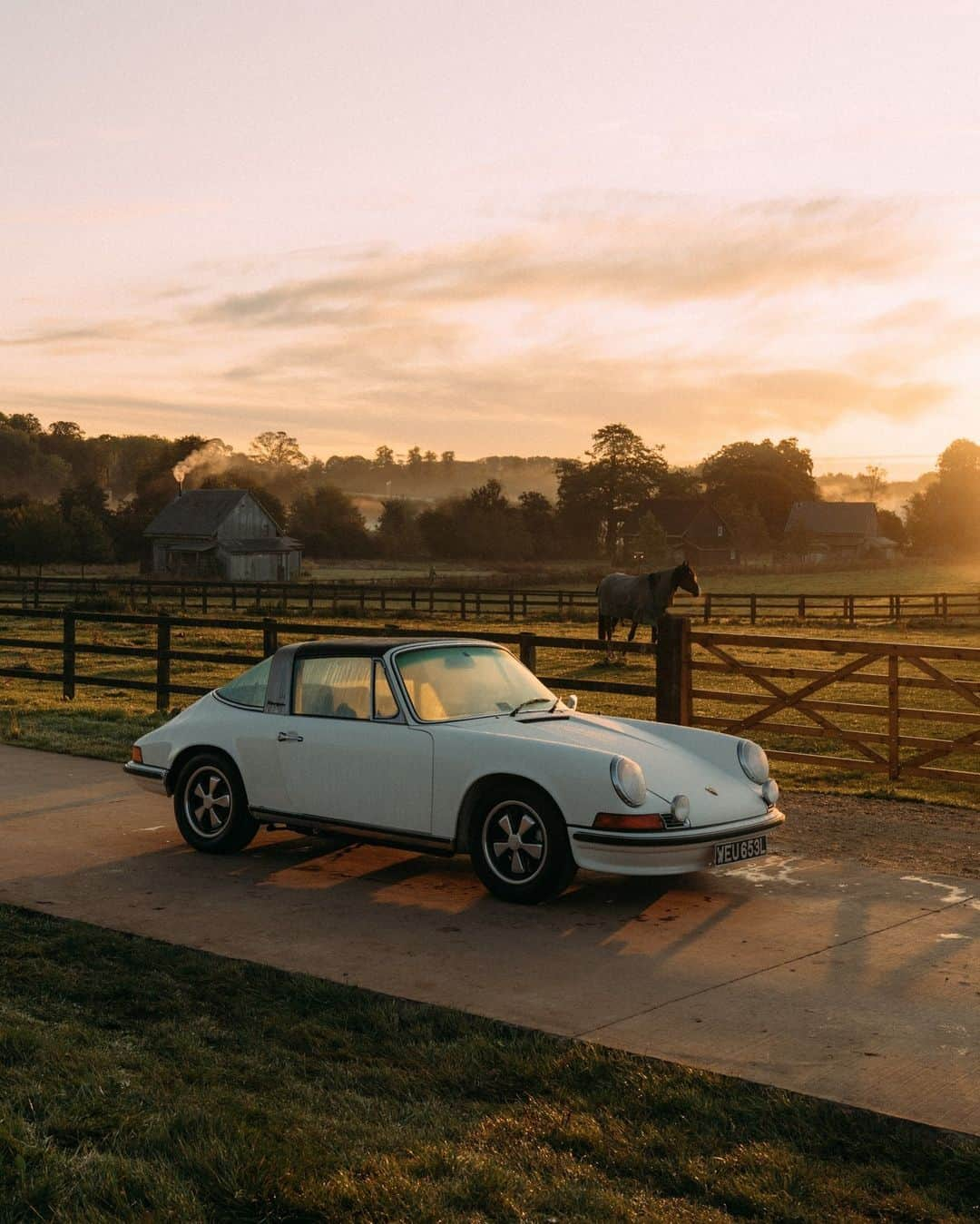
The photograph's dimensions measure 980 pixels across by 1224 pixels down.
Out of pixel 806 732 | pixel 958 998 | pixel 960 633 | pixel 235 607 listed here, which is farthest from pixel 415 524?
pixel 958 998

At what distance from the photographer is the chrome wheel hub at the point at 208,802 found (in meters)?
8.64

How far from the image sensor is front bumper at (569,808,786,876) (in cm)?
698

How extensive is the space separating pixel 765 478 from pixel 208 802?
5030 inches

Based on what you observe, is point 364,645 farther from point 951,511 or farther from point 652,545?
point 951,511

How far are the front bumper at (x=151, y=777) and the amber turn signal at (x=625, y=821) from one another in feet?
10.9

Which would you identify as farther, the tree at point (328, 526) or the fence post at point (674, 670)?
the tree at point (328, 526)

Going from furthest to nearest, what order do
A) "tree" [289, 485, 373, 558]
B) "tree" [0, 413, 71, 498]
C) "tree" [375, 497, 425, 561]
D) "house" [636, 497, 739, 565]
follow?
"tree" [0, 413, 71, 498]
"house" [636, 497, 739, 565]
"tree" [375, 497, 425, 561]
"tree" [289, 485, 373, 558]

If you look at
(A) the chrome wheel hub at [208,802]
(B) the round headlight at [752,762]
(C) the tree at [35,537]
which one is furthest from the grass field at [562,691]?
(C) the tree at [35,537]

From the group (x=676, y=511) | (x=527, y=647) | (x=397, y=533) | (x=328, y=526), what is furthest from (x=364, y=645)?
(x=676, y=511)

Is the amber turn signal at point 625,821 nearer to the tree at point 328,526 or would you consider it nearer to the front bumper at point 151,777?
the front bumper at point 151,777

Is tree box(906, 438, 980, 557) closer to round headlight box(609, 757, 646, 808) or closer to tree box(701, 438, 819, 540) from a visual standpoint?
tree box(701, 438, 819, 540)

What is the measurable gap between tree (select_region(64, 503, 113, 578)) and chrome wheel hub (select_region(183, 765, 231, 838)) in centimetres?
7595

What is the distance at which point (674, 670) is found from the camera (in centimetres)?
1202

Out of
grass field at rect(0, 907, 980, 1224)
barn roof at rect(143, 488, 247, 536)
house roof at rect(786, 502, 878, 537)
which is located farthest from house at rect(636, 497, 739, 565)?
grass field at rect(0, 907, 980, 1224)
